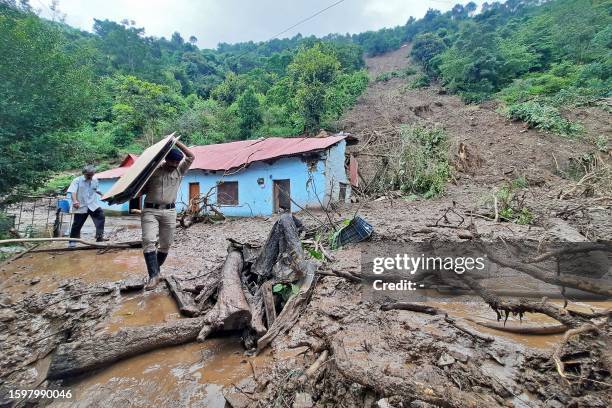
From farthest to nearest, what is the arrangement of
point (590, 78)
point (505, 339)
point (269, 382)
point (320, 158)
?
point (590, 78), point (320, 158), point (505, 339), point (269, 382)

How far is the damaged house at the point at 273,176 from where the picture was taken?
12773 mm

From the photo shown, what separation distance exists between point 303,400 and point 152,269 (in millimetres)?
2979

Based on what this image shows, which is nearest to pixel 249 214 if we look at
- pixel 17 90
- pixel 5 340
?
pixel 17 90

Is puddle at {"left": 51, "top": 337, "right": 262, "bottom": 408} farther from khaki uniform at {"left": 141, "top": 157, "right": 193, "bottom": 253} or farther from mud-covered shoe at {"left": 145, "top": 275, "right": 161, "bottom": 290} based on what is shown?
khaki uniform at {"left": 141, "top": 157, "right": 193, "bottom": 253}

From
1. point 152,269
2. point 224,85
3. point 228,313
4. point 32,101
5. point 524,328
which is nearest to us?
point 228,313

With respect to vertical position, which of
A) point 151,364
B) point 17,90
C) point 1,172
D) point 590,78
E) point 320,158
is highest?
point 590,78

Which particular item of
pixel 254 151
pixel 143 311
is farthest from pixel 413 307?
pixel 254 151

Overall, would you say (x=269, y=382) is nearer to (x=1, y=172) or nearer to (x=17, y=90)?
(x=1, y=172)

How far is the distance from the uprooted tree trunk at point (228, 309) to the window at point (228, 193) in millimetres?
10008

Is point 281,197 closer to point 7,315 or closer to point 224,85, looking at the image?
point 7,315

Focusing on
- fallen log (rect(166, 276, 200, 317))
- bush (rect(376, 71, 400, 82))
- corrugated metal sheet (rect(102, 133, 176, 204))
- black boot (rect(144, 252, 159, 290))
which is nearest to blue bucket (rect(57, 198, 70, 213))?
corrugated metal sheet (rect(102, 133, 176, 204))

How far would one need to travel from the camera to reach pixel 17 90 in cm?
805

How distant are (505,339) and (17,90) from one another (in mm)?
12145

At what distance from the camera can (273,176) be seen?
44.2 feet
